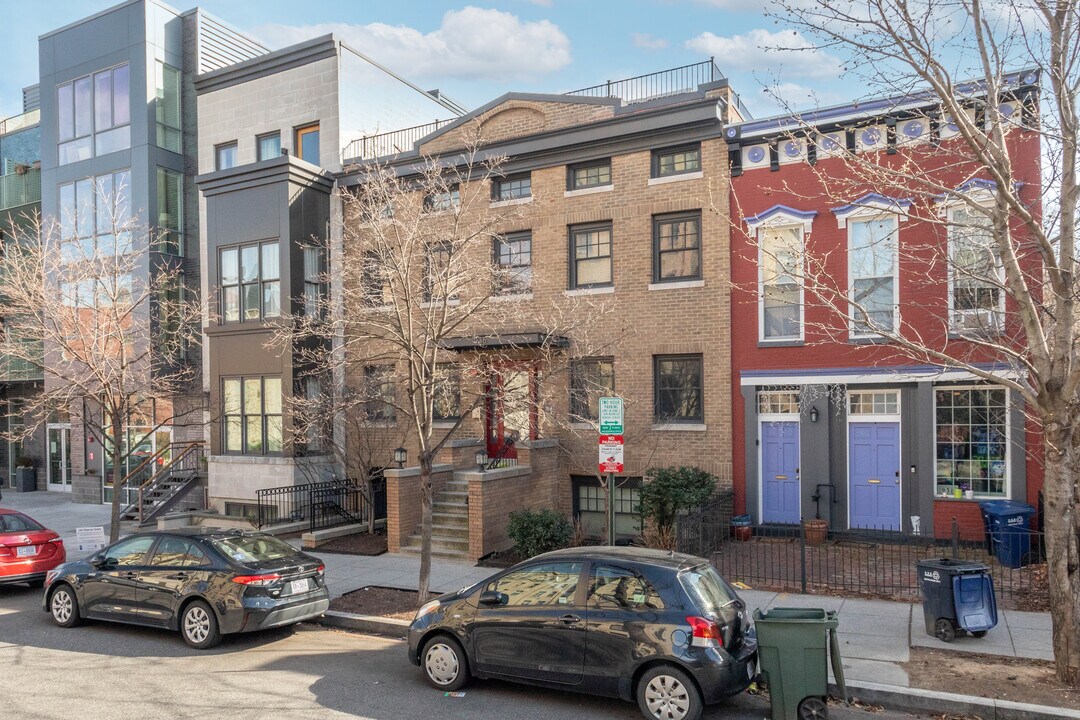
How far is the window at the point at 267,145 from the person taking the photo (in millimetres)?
22000

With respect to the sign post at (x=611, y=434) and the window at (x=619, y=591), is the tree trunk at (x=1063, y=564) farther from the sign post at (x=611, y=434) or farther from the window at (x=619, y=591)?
the sign post at (x=611, y=434)

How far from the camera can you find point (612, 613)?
7348 millimetres

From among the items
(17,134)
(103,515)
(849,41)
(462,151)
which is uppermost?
(17,134)

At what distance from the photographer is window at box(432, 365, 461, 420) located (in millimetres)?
16119

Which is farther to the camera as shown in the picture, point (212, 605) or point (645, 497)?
point (645, 497)

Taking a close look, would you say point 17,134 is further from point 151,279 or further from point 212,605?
point 212,605

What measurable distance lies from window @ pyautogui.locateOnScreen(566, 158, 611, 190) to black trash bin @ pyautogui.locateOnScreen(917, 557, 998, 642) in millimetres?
10818

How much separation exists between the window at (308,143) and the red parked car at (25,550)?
11.7 meters

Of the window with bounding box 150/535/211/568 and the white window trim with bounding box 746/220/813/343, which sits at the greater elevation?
the white window trim with bounding box 746/220/813/343

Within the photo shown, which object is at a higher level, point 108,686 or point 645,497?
point 645,497

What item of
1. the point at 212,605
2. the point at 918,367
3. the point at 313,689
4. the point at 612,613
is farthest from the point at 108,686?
the point at 918,367

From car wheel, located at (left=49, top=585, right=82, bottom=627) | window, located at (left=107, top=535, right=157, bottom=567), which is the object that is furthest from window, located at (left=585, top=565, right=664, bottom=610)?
car wheel, located at (left=49, top=585, right=82, bottom=627)

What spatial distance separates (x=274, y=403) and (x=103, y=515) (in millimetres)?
6929

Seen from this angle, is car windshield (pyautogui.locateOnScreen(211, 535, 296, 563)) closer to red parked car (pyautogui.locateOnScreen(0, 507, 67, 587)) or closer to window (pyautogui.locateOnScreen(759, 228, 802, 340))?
red parked car (pyautogui.locateOnScreen(0, 507, 67, 587))
